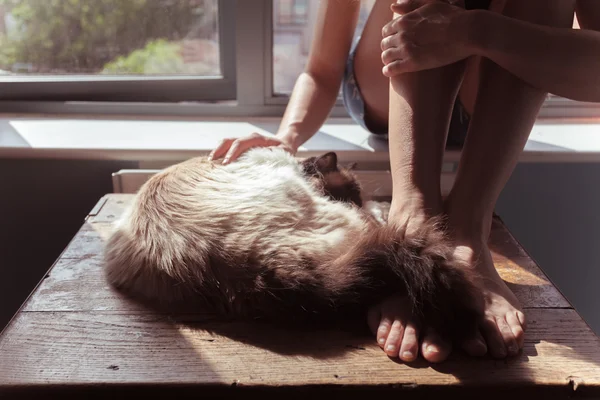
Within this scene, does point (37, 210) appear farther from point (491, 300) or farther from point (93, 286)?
point (491, 300)

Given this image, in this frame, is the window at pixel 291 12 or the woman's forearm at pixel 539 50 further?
the window at pixel 291 12

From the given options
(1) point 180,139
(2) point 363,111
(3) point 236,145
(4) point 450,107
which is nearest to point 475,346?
(4) point 450,107

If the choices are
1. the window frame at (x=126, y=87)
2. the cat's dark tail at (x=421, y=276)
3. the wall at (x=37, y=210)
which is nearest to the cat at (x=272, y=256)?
the cat's dark tail at (x=421, y=276)

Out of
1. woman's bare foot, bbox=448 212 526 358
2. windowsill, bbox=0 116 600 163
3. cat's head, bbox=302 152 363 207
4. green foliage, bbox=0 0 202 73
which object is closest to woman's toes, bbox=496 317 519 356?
woman's bare foot, bbox=448 212 526 358

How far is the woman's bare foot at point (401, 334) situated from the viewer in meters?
0.70

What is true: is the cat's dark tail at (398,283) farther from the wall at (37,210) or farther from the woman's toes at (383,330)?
the wall at (37,210)

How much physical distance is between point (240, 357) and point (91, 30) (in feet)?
4.07

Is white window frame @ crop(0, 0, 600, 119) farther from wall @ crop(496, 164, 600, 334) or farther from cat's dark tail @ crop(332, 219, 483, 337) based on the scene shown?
cat's dark tail @ crop(332, 219, 483, 337)

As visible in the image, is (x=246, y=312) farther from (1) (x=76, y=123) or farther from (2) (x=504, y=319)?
(1) (x=76, y=123)

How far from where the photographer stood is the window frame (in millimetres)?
1595

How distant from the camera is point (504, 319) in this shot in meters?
0.76

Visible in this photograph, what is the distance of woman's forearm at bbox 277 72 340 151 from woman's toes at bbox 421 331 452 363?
2.01 ft

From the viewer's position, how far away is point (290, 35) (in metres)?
1.58

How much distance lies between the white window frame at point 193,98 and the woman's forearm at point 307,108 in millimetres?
290
